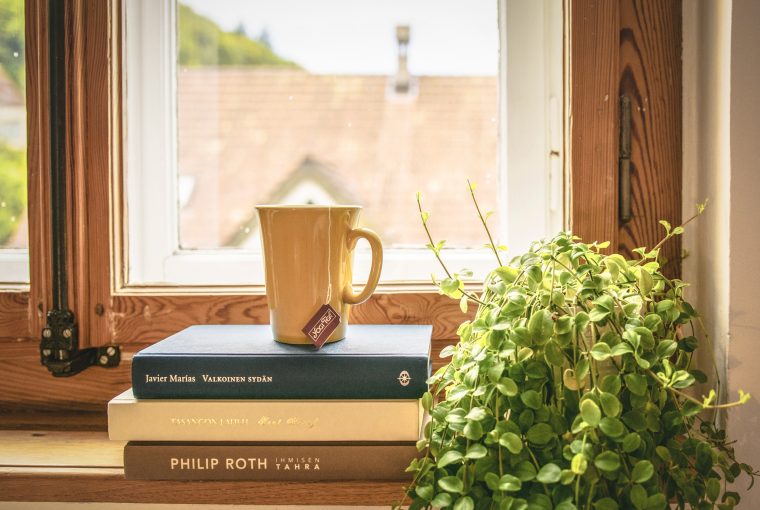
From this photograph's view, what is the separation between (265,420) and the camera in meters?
0.81

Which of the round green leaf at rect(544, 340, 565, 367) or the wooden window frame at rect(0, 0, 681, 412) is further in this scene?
the wooden window frame at rect(0, 0, 681, 412)

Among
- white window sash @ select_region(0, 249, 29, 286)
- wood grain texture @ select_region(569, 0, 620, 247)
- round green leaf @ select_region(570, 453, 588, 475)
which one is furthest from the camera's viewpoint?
white window sash @ select_region(0, 249, 29, 286)

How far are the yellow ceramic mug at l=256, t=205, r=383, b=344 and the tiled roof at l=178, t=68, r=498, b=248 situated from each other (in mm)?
401

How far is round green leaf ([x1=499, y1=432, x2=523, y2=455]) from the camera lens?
25.2 inches

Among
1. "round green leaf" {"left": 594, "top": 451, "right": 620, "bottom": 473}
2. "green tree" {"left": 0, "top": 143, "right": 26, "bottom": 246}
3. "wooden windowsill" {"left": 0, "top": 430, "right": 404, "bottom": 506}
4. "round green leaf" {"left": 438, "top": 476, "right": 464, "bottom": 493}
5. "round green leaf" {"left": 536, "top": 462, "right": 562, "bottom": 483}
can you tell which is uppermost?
"green tree" {"left": 0, "top": 143, "right": 26, "bottom": 246}

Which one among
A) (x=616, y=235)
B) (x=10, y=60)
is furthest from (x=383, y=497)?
(x=10, y=60)

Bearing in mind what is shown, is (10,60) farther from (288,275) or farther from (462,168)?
(462,168)

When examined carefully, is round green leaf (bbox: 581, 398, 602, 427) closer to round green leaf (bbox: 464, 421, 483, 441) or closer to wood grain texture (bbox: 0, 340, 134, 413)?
round green leaf (bbox: 464, 421, 483, 441)

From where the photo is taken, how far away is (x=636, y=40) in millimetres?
971

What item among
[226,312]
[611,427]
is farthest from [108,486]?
[611,427]

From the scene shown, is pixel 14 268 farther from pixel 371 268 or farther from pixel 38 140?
pixel 371 268

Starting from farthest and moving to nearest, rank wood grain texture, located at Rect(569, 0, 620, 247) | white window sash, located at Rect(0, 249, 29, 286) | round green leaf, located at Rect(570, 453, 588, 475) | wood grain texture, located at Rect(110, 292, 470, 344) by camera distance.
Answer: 1. white window sash, located at Rect(0, 249, 29, 286)
2. wood grain texture, located at Rect(110, 292, 470, 344)
3. wood grain texture, located at Rect(569, 0, 620, 247)
4. round green leaf, located at Rect(570, 453, 588, 475)

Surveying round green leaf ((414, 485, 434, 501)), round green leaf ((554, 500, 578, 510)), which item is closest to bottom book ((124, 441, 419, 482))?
round green leaf ((414, 485, 434, 501))

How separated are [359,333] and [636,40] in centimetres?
63
